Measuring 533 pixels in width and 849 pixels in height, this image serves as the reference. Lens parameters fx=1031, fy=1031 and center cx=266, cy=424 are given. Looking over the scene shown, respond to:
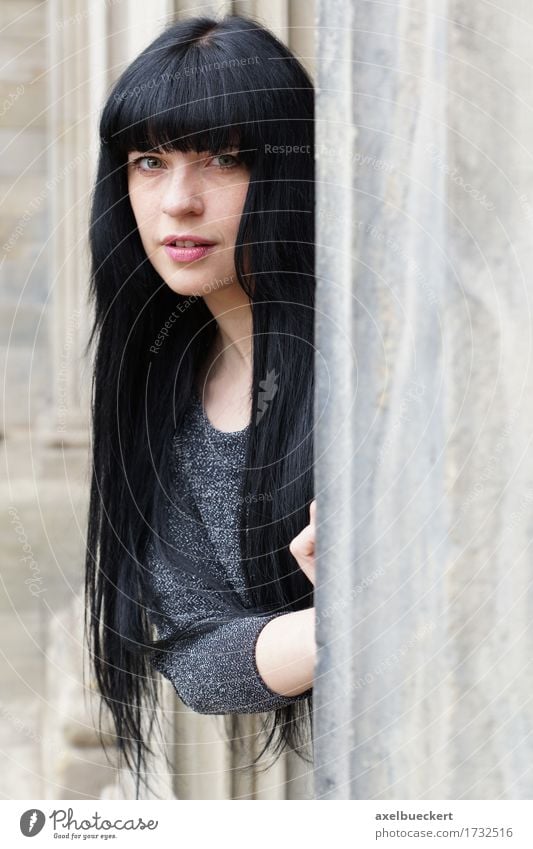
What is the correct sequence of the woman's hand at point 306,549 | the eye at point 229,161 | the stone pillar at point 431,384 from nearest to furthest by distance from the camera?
the stone pillar at point 431,384 < the woman's hand at point 306,549 < the eye at point 229,161

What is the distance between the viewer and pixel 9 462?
2430mm

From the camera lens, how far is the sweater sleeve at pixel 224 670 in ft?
1.84

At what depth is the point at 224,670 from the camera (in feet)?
1.87

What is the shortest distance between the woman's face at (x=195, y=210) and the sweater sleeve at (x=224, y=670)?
0.63ft

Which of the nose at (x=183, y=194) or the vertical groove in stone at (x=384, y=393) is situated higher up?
the nose at (x=183, y=194)

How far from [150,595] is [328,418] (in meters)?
0.34

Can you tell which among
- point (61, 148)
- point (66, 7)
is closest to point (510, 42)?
point (66, 7)

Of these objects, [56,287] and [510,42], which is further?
[56,287]

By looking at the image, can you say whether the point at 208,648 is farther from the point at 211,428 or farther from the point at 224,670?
the point at 211,428

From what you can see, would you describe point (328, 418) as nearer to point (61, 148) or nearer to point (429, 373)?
point (429, 373)

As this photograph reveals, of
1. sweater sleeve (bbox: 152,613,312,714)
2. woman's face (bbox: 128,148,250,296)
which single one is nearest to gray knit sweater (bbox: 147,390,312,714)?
sweater sleeve (bbox: 152,613,312,714)

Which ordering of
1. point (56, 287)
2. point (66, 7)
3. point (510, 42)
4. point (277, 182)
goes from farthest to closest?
1. point (56, 287)
2. point (66, 7)
3. point (277, 182)
4. point (510, 42)
